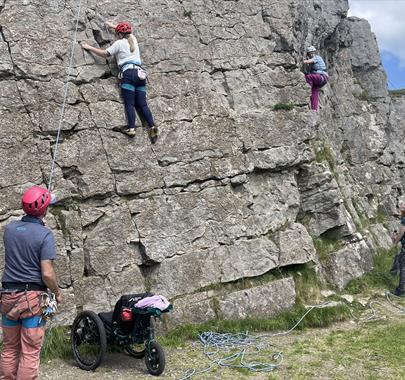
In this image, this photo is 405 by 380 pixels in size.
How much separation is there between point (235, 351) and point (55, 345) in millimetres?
3381

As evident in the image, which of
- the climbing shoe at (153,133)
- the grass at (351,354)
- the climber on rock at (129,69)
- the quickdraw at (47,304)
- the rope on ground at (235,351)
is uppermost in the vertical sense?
the climber on rock at (129,69)

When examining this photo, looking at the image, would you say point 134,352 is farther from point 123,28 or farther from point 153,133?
point 123,28

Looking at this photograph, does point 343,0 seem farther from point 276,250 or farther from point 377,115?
point 276,250

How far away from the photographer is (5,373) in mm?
6988

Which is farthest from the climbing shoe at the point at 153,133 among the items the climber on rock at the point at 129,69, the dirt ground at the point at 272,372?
the dirt ground at the point at 272,372

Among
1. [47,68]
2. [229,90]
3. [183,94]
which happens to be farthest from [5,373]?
[229,90]

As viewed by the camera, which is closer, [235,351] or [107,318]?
[107,318]

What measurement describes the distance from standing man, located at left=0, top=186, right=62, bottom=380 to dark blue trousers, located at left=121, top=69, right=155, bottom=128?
4.46 meters

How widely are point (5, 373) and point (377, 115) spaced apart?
17.7 meters

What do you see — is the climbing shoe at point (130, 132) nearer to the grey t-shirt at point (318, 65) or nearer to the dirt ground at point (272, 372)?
the dirt ground at point (272, 372)

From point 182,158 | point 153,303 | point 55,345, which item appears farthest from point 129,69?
point 55,345

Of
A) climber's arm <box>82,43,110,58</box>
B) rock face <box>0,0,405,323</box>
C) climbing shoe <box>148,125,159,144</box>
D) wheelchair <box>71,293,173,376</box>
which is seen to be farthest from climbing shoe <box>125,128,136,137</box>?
wheelchair <box>71,293,173,376</box>

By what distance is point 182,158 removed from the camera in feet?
38.0

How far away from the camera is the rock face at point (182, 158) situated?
10.1 meters
